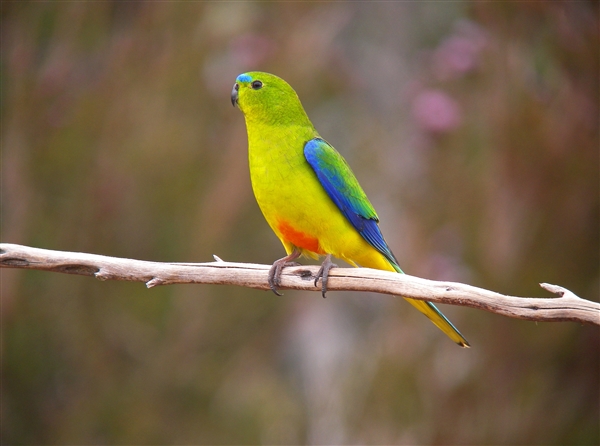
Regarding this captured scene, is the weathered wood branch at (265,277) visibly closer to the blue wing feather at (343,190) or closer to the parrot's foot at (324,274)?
the parrot's foot at (324,274)

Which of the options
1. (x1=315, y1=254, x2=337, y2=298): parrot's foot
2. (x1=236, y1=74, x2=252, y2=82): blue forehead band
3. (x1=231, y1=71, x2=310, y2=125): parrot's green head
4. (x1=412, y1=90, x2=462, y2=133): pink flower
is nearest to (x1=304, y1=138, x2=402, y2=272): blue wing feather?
(x1=231, y1=71, x2=310, y2=125): parrot's green head

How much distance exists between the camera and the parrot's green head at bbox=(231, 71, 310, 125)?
372 centimetres

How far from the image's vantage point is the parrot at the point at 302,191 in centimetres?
347

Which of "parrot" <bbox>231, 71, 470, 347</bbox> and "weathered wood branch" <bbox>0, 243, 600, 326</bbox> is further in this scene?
"parrot" <bbox>231, 71, 470, 347</bbox>

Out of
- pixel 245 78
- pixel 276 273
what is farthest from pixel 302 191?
pixel 245 78

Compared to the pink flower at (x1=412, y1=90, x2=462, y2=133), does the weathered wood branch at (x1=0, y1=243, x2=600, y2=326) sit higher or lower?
lower

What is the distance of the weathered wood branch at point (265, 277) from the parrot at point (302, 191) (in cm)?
10

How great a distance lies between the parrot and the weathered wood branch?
98mm

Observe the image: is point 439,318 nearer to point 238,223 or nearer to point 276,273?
point 276,273

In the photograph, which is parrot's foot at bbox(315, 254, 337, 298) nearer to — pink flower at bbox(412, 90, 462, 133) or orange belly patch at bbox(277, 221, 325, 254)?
orange belly patch at bbox(277, 221, 325, 254)

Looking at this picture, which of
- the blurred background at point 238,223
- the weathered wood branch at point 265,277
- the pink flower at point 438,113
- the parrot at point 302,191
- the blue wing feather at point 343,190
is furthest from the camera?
the pink flower at point 438,113

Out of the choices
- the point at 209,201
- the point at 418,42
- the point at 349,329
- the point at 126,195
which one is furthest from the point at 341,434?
the point at 418,42

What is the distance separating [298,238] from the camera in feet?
11.8

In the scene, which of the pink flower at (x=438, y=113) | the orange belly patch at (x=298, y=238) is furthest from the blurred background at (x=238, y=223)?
the orange belly patch at (x=298, y=238)
